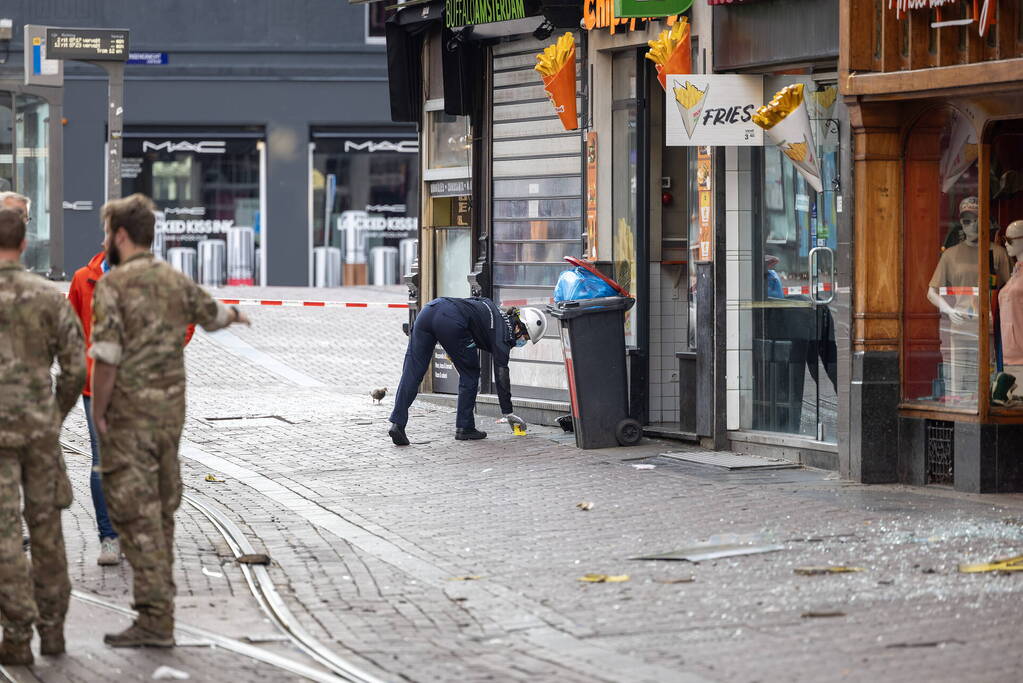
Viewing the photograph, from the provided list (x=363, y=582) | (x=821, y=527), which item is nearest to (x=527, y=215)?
(x=821, y=527)

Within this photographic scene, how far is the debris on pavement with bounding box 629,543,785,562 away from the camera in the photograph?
8602 millimetres

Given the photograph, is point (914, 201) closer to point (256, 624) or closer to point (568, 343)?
point (568, 343)

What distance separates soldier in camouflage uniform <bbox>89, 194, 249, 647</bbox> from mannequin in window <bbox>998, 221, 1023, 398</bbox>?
19.6ft

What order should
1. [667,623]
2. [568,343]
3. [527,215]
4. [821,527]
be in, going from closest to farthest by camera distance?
[667,623] → [821,527] → [568,343] → [527,215]

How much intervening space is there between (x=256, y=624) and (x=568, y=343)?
A: 6323mm

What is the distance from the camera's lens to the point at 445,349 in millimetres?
13867

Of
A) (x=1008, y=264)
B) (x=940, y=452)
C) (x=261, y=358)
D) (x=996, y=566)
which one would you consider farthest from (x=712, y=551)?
(x=261, y=358)

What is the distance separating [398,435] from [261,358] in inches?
307

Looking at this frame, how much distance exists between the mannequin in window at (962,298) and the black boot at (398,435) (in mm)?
4338

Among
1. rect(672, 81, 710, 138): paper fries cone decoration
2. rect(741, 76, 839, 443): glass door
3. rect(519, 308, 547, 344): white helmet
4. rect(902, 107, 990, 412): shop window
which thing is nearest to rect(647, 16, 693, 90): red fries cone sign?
rect(672, 81, 710, 138): paper fries cone decoration

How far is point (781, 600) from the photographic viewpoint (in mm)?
7555

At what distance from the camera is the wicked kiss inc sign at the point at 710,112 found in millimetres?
12500

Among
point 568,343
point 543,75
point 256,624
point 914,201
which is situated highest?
point 543,75

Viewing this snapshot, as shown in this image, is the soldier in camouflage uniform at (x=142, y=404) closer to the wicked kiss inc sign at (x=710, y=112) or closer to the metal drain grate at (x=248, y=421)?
the wicked kiss inc sign at (x=710, y=112)
